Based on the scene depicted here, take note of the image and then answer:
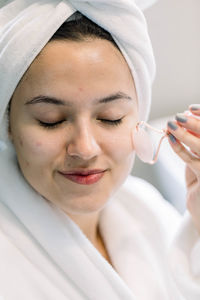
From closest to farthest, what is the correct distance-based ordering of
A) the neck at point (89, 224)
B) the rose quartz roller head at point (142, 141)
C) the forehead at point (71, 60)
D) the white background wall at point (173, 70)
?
the forehead at point (71, 60)
the rose quartz roller head at point (142, 141)
the neck at point (89, 224)
the white background wall at point (173, 70)

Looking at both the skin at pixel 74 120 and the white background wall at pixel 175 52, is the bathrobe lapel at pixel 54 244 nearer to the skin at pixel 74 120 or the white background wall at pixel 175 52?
the skin at pixel 74 120

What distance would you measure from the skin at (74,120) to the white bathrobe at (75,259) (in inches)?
2.5

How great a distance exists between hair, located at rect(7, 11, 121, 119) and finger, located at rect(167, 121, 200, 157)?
0.73 ft

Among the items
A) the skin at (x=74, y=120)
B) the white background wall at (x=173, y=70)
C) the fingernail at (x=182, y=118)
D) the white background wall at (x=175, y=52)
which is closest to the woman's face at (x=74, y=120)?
the skin at (x=74, y=120)

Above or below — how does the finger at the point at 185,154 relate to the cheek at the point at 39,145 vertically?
below

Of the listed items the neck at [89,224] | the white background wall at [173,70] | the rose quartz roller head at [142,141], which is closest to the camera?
the rose quartz roller head at [142,141]

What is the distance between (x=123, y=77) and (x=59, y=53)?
14 cm

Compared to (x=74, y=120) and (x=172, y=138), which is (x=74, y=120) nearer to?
(x=74, y=120)

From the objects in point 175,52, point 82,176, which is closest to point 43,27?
point 82,176

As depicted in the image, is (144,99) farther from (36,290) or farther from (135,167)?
(135,167)

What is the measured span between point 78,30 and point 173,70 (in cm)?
94

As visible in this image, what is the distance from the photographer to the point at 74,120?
0.80 metres

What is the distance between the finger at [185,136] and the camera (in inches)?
32.4

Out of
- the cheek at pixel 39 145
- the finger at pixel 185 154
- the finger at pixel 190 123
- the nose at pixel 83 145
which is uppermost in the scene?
the cheek at pixel 39 145
